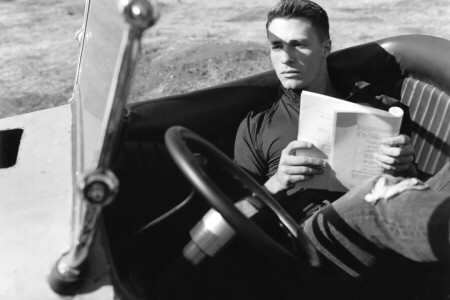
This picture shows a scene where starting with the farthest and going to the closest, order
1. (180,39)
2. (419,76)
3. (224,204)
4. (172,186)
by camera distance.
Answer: (180,39)
(419,76)
(172,186)
(224,204)

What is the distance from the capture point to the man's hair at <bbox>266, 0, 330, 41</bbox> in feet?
7.42

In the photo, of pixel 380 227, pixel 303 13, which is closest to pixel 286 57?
pixel 303 13

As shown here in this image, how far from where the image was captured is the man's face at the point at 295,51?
7.36 feet

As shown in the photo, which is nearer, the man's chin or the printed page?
the printed page

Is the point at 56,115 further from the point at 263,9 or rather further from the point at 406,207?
the point at 263,9

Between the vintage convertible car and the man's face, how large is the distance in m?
0.28

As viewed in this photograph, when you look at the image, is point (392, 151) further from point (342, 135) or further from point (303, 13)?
point (303, 13)

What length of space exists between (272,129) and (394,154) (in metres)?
0.52

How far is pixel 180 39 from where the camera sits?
668 centimetres

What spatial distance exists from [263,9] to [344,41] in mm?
1641

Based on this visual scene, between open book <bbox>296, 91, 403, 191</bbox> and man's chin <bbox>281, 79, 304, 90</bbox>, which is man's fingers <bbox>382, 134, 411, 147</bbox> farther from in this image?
man's chin <bbox>281, 79, 304, 90</bbox>

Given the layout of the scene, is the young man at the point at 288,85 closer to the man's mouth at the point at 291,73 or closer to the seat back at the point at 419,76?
the man's mouth at the point at 291,73

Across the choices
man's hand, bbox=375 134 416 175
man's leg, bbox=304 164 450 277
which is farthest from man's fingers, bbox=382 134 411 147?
man's leg, bbox=304 164 450 277

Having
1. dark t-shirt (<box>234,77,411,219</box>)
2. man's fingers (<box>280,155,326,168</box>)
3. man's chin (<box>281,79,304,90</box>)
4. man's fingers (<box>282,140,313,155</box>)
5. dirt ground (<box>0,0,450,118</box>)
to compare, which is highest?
man's chin (<box>281,79,304,90</box>)
